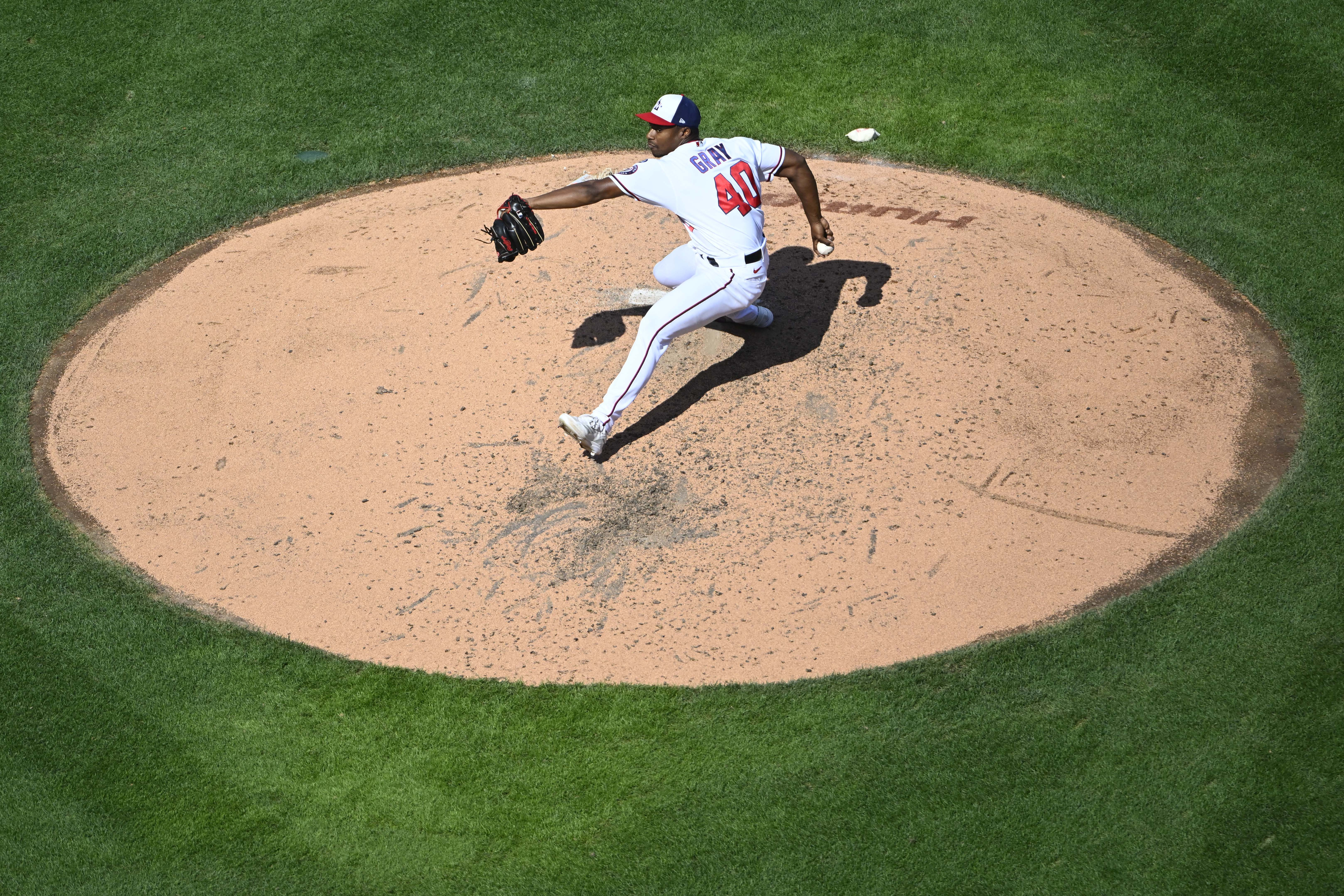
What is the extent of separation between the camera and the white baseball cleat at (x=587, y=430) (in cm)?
674

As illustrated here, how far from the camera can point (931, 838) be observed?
4961 mm

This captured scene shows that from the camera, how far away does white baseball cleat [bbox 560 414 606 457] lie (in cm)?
674

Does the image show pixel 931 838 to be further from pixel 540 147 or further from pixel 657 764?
pixel 540 147

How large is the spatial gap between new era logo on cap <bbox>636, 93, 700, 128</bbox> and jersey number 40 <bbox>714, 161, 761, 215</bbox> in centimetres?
36

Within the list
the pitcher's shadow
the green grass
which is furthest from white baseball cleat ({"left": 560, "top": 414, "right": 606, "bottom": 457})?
the green grass

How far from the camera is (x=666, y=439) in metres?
7.23

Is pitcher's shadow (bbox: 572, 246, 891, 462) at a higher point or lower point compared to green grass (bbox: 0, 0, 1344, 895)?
higher

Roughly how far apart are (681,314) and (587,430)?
892 mm

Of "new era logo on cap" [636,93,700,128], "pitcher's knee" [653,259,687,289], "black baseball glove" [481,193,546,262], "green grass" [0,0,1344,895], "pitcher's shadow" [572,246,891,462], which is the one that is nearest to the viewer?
"green grass" [0,0,1344,895]

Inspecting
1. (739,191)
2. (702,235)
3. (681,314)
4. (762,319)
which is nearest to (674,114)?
(739,191)

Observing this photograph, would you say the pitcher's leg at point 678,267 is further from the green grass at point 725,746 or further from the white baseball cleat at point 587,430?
the green grass at point 725,746

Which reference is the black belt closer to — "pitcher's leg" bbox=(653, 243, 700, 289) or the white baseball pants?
the white baseball pants

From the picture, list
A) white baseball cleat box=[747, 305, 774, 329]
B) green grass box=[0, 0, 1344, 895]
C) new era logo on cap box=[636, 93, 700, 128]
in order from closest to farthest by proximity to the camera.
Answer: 1. green grass box=[0, 0, 1344, 895]
2. new era logo on cap box=[636, 93, 700, 128]
3. white baseball cleat box=[747, 305, 774, 329]

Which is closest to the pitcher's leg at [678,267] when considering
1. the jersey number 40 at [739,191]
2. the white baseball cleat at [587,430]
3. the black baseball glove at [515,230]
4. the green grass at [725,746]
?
the jersey number 40 at [739,191]
